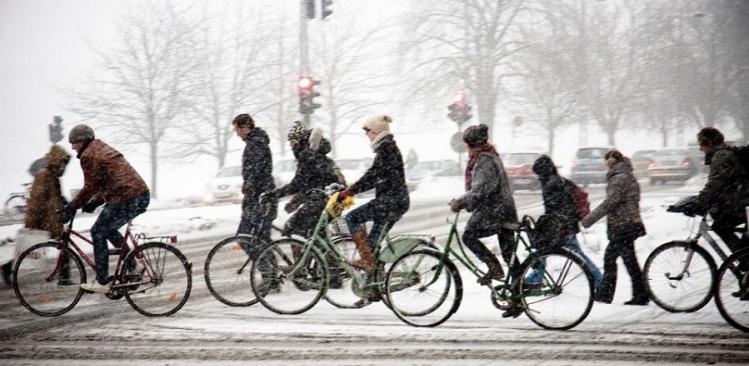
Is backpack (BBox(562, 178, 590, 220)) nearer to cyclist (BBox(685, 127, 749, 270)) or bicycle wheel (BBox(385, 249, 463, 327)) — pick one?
cyclist (BBox(685, 127, 749, 270))

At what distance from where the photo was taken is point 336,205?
6953mm

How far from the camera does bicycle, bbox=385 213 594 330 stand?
6.21m

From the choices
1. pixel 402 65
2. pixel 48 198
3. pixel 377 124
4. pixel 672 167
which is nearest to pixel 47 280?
pixel 48 198

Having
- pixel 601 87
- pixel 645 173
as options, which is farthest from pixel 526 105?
pixel 645 173

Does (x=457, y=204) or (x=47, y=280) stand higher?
(x=457, y=204)

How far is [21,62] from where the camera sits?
74.7m

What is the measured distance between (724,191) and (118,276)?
5.97 m

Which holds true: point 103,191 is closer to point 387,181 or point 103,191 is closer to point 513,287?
point 387,181

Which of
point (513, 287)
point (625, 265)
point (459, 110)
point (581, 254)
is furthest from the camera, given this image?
point (459, 110)

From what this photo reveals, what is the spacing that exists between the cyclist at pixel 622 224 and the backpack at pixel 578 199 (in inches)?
8.8

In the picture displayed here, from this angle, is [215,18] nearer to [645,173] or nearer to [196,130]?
[196,130]

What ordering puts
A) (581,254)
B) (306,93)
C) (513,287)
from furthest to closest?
(306,93), (581,254), (513,287)

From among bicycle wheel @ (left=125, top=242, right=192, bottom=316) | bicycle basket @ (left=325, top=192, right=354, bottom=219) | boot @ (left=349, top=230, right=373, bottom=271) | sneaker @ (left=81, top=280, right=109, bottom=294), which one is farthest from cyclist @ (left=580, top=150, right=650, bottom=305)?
sneaker @ (left=81, top=280, right=109, bottom=294)

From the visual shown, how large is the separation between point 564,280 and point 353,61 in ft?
111
